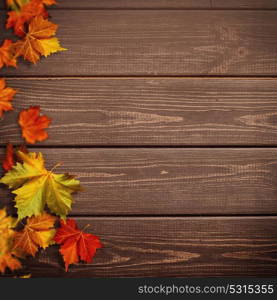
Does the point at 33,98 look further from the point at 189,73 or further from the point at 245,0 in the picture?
the point at 245,0

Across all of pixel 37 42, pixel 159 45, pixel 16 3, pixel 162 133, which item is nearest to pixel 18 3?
pixel 16 3

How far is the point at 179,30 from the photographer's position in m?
1.17

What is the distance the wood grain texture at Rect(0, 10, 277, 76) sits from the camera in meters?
1.16

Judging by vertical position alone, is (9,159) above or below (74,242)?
above

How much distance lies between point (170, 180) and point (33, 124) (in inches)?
15.6

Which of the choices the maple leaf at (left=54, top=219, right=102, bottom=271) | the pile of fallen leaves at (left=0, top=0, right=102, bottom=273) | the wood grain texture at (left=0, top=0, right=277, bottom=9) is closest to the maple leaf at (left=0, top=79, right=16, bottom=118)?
the pile of fallen leaves at (left=0, top=0, right=102, bottom=273)

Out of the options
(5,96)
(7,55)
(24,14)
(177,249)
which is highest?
(24,14)

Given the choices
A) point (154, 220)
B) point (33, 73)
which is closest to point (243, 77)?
point (154, 220)

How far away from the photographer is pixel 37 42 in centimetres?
114

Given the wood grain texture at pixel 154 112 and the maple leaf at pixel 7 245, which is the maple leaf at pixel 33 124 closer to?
the wood grain texture at pixel 154 112

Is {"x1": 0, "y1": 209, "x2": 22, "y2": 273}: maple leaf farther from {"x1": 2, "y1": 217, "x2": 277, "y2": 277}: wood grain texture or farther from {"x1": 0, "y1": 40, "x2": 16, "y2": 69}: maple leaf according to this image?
{"x1": 0, "y1": 40, "x2": 16, "y2": 69}: maple leaf

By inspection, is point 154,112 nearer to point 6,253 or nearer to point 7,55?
point 7,55

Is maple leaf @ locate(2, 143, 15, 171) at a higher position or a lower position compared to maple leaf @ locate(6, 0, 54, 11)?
lower

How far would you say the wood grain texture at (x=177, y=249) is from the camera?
45.3 inches
